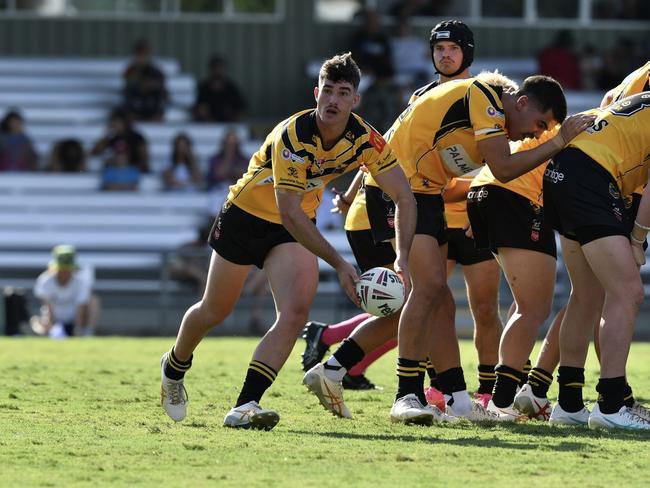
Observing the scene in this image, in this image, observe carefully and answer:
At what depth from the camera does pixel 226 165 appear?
784 inches

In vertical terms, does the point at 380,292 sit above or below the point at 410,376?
above

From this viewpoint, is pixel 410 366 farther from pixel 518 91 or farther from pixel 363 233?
pixel 518 91

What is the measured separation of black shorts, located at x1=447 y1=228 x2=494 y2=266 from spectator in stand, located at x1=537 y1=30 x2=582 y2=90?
47.8 feet

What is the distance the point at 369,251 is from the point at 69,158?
12.8m

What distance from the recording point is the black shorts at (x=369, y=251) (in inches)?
331

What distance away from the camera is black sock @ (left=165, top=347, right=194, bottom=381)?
7.86 metres

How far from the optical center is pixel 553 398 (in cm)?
919

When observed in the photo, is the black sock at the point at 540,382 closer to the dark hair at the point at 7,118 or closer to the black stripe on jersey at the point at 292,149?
the black stripe on jersey at the point at 292,149

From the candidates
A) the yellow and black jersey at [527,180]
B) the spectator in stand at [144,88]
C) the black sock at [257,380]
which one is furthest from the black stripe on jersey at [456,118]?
the spectator in stand at [144,88]

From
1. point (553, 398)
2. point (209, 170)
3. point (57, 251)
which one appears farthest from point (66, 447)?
point (209, 170)

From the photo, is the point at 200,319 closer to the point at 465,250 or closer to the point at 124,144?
the point at 465,250

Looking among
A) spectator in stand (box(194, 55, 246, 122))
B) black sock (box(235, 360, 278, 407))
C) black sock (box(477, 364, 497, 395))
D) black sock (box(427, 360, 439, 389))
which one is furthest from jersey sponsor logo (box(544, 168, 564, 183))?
spectator in stand (box(194, 55, 246, 122))

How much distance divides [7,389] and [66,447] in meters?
2.90

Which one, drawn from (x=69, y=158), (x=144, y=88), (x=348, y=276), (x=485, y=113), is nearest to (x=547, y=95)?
(x=485, y=113)
